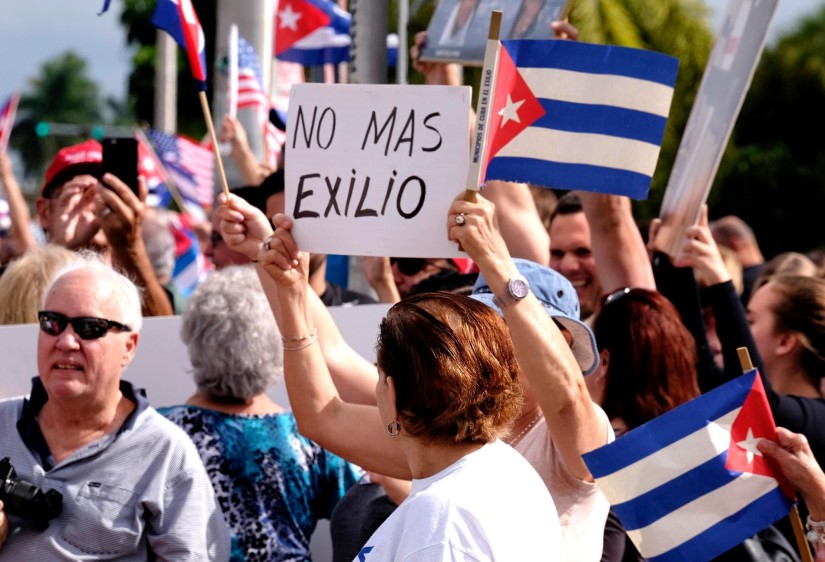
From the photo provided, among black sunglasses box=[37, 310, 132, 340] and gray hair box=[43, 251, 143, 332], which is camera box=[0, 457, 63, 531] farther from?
gray hair box=[43, 251, 143, 332]

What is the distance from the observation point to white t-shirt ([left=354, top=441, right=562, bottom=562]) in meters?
2.17

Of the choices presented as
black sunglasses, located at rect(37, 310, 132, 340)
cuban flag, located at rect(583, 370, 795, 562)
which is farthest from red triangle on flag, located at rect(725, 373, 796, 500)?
black sunglasses, located at rect(37, 310, 132, 340)

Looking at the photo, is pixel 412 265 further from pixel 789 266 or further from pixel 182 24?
pixel 789 266

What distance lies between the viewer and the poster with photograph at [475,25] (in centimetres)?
486

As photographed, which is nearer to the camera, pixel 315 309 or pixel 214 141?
pixel 214 141

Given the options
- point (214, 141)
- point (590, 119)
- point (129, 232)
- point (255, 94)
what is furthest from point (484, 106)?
point (255, 94)

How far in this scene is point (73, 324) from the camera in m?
3.46

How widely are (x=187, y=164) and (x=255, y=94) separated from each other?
2.47 m

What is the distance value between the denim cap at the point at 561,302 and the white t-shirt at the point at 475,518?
0.86 metres

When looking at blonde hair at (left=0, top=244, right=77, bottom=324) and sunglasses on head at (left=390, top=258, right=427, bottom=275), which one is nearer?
blonde hair at (left=0, top=244, right=77, bottom=324)

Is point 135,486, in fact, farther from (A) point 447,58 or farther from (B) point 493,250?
(A) point 447,58

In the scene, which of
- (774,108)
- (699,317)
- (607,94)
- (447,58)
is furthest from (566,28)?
(774,108)

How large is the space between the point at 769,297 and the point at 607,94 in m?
1.17

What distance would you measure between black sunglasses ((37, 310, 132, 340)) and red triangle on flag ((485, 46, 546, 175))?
1187mm
